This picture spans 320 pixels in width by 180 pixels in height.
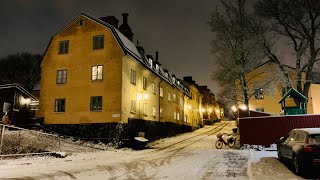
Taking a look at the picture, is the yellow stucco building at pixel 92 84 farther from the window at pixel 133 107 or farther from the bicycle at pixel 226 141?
the bicycle at pixel 226 141

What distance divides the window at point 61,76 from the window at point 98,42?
12.4 ft

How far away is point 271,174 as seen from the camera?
35.2 feet

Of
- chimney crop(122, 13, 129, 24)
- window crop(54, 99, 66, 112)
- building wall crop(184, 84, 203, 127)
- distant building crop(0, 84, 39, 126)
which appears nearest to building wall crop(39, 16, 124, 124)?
window crop(54, 99, 66, 112)

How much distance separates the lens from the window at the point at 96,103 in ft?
84.9

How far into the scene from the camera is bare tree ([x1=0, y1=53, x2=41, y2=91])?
50.6 metres

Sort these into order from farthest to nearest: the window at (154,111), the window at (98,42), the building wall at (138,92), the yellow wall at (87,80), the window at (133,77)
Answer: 1. the window at (154,111)
2. the window at (133,77)
3. the window at (98,42)
4. the building wall at (138,92)
5. the yellow wall at (87,80)

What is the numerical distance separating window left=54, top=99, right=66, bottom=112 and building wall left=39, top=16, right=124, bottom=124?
0.96 ft

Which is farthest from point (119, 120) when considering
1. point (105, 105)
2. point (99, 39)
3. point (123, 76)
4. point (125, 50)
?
point (99, 39)

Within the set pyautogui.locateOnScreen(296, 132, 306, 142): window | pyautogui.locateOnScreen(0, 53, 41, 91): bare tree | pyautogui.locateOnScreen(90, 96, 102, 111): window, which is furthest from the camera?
pyautogui.locateOnScreen(0, 53, 41, 91): bare tree

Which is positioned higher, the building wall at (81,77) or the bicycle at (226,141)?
the building wall at (81,77)

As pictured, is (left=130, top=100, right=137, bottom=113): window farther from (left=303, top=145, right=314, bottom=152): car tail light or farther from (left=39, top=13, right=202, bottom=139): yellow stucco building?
(left=303, top=145, right=314, bottom=152): car tail light

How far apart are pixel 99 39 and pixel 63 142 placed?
32.5 feet

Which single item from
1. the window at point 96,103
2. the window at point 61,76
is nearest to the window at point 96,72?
the window at point 96,103

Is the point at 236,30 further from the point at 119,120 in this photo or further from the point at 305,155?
the point at 305,155
